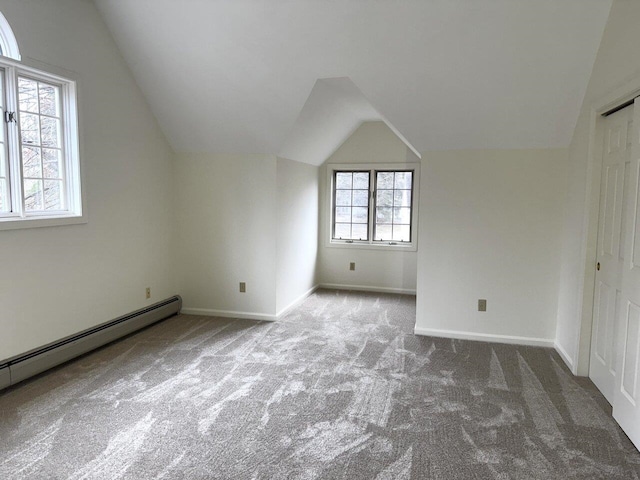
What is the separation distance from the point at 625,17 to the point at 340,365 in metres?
3.03

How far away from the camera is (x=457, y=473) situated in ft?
7.36

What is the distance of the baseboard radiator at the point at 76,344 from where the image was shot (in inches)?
121

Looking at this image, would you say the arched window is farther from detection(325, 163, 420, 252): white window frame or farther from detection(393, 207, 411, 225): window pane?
detection(393, 207, 411, 225): window pane

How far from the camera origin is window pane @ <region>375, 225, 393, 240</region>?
21.0ft

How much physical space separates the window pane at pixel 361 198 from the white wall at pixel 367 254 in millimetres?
406

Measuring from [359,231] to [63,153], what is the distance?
3936mm

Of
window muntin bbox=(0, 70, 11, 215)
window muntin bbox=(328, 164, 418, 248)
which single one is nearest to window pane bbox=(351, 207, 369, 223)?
window muntin bbox=(328, 164, 418, 248)

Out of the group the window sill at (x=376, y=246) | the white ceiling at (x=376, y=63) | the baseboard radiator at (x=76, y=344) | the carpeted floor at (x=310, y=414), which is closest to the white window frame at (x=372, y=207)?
the window sill at (x=376, y=246)

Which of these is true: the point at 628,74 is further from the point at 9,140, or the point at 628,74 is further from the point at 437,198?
the point at 9,140

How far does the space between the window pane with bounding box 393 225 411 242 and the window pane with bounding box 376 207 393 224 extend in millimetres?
133

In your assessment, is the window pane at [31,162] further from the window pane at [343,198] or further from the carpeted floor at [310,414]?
the window pane at [343,198]

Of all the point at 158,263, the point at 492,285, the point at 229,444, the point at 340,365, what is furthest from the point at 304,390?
the point at 158,263

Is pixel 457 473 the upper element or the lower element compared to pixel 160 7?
lower

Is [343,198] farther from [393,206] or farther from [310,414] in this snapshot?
[310,414]
